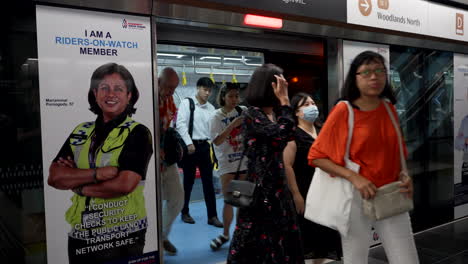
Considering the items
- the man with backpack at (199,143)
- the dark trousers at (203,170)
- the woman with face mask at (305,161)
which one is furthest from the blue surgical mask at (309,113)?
the dark trousers at (203,170)

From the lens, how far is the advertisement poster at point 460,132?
205 inches

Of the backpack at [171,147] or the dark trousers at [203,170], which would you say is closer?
the backpack at [171,147]

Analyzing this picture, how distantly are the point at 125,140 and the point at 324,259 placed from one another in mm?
2236

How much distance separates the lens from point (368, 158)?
2.08m

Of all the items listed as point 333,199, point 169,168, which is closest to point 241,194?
point 333,199

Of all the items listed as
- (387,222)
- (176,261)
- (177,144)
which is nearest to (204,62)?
(177,144)

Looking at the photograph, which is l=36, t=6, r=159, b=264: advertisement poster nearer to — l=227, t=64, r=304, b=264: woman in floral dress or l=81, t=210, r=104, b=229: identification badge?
l=81, t=210, r=104, b=229: identification badge

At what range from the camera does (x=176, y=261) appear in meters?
3.69

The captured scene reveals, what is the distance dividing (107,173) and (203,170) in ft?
7.23

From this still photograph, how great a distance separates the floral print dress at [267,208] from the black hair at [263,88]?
87 millimetres

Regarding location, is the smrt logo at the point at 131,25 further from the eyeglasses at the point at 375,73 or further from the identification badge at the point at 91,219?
the eyeglasses at the point at 375,73

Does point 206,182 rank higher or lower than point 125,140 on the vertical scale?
lower

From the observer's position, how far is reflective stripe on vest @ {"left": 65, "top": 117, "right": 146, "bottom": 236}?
8.27 feet

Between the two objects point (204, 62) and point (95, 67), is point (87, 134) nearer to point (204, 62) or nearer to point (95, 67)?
point (95, 67)
